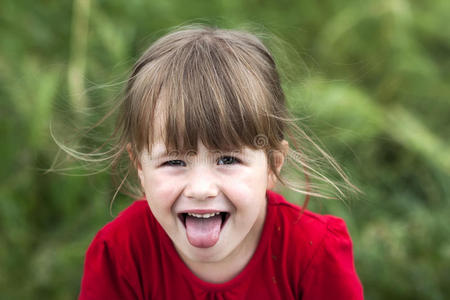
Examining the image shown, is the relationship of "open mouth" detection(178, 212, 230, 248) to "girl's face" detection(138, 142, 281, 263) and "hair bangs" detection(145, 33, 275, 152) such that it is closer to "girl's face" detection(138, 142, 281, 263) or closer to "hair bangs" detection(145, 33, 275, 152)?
"girl's face" detection(138, 142, 281, 263)

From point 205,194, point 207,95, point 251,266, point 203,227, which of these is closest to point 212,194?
point 205,194

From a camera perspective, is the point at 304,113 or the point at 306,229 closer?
the point at 306,229

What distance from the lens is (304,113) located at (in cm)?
206

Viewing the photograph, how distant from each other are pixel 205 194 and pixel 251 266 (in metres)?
0.36

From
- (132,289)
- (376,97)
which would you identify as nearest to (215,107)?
(132,289)

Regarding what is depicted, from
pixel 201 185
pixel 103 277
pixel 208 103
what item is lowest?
pixel 103 277

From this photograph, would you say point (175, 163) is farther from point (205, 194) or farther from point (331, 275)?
point (331, 275)

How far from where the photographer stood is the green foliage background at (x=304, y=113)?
2.44 meters

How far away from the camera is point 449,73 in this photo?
342 cm

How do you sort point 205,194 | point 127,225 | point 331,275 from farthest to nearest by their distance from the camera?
1. point 127,225
2. point 331,275
3. point 205,194

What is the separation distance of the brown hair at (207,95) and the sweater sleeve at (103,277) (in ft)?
0.92

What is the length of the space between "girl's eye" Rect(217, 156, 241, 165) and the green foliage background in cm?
54

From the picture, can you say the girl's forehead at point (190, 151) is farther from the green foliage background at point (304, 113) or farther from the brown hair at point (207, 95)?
the green foliage background at point (304, 113)

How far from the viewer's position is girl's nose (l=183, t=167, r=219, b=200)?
141cm
